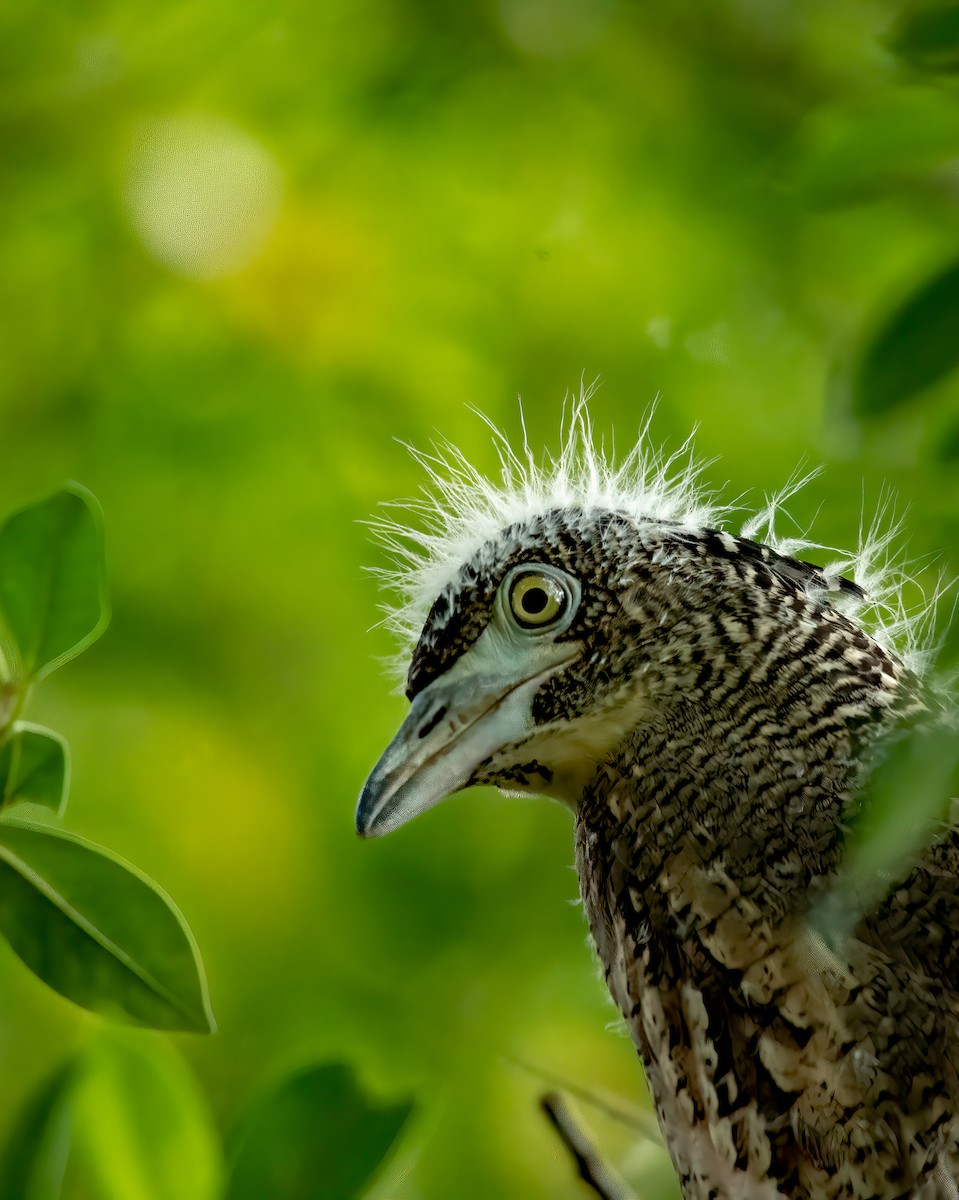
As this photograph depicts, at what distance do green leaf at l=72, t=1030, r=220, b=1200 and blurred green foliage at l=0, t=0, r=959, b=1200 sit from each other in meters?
1.91

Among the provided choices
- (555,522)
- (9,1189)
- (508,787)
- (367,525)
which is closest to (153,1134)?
(9,1189)

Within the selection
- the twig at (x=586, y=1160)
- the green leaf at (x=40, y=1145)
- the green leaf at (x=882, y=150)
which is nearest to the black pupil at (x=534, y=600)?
the twig at (x=586, y=1160)

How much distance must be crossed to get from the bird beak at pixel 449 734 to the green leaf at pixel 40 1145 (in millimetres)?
543

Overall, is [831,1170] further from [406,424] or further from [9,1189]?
[406,424]

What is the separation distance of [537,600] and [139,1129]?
33.2 inches

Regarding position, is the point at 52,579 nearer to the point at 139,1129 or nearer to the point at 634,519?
the point at 139,1129

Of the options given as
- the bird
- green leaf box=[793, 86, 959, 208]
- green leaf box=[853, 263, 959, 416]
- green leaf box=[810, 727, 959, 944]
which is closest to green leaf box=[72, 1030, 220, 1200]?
the bird

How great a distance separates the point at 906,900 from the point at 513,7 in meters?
2.74

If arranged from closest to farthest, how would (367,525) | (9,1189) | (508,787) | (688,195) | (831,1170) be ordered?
1. (9,1189)
2. (831,1170)
3. (508,787)
4. (367,525)
5. (688,195)

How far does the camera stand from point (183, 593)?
346 centimetres

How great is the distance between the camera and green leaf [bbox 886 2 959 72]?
952 mm

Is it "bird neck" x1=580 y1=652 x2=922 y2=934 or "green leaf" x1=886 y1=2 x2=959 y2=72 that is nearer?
"green leaf" x1=886 y1=2 x2=959 y2=72

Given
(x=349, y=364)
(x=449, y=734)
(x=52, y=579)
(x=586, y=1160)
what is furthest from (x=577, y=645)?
(x=349, y=364)

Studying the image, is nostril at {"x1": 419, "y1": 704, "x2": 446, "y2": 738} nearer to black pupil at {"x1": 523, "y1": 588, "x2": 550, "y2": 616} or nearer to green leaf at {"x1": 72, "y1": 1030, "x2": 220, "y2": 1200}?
black pupil at {"x1": 523, "y1": 588, "x2": 550, "y2": 616}
